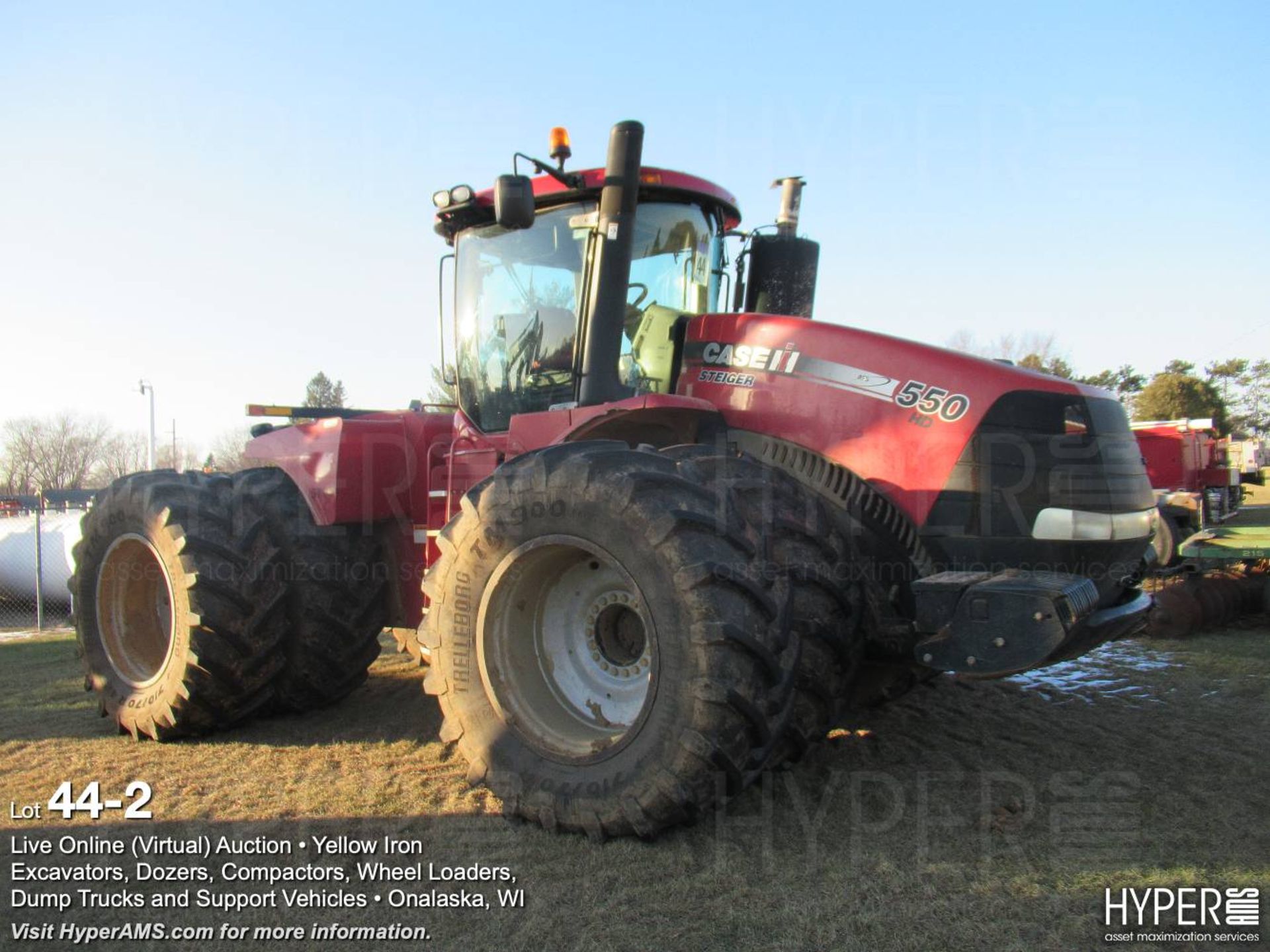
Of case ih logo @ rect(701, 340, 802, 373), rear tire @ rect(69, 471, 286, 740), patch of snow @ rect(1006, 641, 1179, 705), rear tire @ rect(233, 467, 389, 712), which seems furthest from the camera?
patch of snow @ rect(1006, 641, 1179, 705)

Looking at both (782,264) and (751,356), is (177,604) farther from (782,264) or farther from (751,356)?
(782,264)

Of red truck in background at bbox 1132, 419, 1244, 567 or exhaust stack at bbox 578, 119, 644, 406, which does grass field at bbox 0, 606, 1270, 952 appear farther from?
red truck in background at bbox 1132, 419, 1244, 567

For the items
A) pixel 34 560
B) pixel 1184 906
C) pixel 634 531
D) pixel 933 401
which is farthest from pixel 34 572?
pixel 1184 906

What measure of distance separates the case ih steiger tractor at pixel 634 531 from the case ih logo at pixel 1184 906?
0.80 meters

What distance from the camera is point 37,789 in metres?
4.21

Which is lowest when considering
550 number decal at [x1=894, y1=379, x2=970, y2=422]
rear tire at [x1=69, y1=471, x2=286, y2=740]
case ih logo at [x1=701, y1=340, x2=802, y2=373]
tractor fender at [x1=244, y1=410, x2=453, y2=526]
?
rear tire at [x1=69, y1=471, x2=286, y2=740]

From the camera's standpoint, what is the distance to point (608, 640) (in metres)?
3.82

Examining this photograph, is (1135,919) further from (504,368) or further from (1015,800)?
(504,368)

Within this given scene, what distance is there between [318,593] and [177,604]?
0.72m

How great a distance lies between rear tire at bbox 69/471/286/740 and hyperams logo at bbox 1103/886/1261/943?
13.4ft

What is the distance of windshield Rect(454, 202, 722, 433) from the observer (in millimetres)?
4652

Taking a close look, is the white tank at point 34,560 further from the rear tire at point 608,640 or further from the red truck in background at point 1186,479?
the red truck in background at point 1186,479

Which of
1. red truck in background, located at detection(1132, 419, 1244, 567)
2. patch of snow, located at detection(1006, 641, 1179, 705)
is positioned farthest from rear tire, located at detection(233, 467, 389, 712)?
red truck in background, located at detection(1132, 419, 1244, 567)

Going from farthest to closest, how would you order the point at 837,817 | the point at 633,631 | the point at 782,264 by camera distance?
the point at 782,264, the point at 633,631, the point at 837,817
